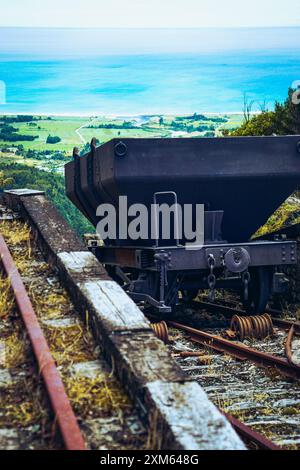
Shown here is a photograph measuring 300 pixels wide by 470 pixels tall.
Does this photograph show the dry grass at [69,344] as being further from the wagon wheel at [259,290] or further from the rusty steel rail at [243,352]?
the wagon wheel at [259,290]

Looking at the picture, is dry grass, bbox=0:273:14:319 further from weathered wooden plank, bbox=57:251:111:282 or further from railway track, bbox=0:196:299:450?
weathered wooden plank, bbox=57:251:111:282

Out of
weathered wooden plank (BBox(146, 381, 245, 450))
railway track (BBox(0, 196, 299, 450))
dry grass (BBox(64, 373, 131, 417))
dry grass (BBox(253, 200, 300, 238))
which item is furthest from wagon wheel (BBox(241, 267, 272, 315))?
weathered wooden plank (BBox(146, 381, 245, 450))

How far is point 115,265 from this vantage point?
40.0 ft

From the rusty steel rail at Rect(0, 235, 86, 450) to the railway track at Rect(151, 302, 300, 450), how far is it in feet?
5.09

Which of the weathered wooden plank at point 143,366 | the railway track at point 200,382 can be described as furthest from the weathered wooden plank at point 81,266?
the railway track at point 200,382

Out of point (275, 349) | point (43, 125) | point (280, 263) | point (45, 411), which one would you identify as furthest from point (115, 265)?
point (43, 125)

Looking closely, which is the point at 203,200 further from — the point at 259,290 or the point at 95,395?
the point at 95,395

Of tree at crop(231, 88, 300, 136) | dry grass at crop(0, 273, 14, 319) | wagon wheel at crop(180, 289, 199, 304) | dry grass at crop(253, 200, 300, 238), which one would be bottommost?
wagon wheel at crop(180, 289, 199, 304)

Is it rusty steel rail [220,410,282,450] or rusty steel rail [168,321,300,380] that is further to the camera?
rusty steel rail [168,321,300,380]

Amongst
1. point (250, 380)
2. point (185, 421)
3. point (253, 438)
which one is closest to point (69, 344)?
point (253, 438)

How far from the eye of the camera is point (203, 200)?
36.2 ft

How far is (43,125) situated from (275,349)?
45.1 meters

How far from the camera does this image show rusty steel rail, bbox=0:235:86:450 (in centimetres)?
448
